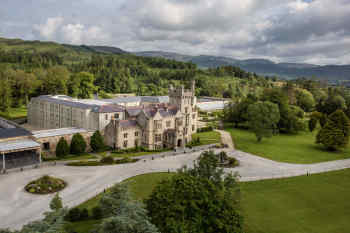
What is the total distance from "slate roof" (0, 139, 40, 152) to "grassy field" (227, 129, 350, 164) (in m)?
46.3

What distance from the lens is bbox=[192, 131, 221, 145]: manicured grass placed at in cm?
7344

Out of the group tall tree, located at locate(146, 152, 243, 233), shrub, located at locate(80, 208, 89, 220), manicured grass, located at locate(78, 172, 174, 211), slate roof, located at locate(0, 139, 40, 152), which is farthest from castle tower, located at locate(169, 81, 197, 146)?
tall tree, located at locate(146, 152, 243, 233)

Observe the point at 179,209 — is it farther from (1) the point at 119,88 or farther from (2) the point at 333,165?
(1) the point at 119,88

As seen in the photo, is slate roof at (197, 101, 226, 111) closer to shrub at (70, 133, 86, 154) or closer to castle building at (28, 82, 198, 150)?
castle building at (28, 82, 198, 150)

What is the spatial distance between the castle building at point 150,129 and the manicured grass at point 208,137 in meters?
4.99

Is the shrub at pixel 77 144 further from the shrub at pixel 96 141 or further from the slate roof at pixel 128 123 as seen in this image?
the slate roof at pixel 128 123

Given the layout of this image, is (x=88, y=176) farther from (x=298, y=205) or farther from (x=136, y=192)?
(x=298, y=205)

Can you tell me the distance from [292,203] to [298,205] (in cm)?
81

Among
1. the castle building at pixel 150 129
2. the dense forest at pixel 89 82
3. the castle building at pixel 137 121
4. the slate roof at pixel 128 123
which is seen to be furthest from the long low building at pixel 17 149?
the dense forest at pixel 89 82

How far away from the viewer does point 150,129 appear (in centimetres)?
6406

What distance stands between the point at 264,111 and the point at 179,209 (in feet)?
193

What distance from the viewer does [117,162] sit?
5406 centimetres

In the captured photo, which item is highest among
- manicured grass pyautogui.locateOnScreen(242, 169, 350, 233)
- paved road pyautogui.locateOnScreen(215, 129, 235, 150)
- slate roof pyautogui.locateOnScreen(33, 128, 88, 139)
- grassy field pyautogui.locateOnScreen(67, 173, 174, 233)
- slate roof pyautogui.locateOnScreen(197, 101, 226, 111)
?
slate roof pyautogui.locateOnScreen(197, 101, 226, 111)

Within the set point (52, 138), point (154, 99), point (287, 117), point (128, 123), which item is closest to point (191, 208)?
point (128, 123)
